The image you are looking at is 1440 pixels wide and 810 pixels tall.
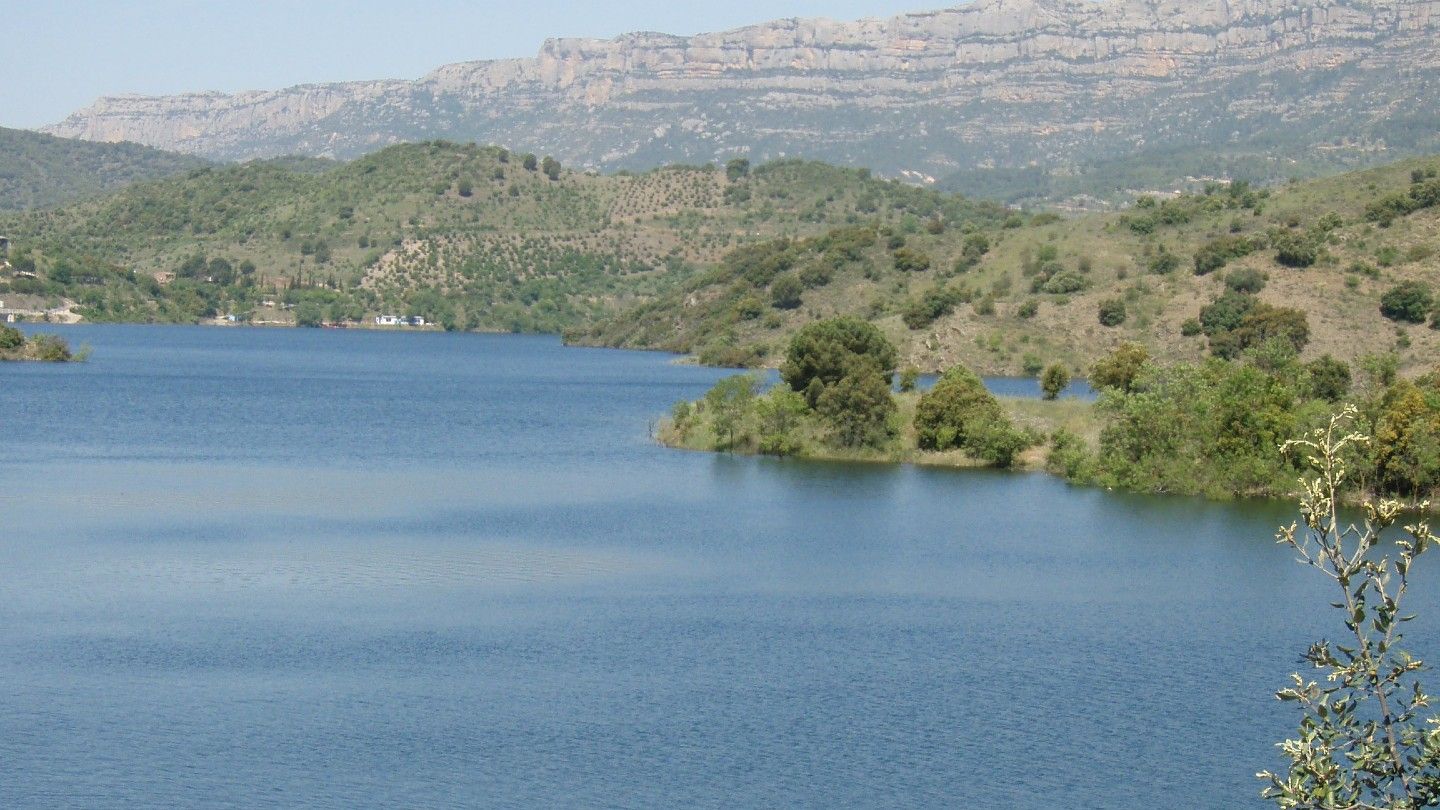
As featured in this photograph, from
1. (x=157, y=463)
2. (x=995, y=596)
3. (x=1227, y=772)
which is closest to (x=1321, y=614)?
(x=995, y=596)

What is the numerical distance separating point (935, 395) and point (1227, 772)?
39907 millimetres

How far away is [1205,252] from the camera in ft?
364

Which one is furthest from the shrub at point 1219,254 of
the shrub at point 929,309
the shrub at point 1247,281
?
the shrub at point 929,309

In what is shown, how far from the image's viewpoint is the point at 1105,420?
217ft

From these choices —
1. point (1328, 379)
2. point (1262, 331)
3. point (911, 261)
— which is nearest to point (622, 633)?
point (1328, 379)

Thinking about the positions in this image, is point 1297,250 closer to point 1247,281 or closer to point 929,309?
point 1247,281

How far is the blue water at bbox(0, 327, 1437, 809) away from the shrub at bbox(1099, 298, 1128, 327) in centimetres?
4668

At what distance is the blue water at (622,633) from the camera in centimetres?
2761

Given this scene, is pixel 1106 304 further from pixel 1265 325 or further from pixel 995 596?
pixel 995 596

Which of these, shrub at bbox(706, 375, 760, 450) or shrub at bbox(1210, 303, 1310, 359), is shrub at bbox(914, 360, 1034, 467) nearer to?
shrub at bbox(706, 375, 760, 450)

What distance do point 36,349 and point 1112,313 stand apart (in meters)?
69.1

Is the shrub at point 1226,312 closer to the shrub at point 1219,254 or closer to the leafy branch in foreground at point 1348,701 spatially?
the shrub at point 1219,254

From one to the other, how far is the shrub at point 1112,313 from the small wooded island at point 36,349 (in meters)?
64.4

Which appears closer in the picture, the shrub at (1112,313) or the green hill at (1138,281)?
the green hill at (1138,281)
